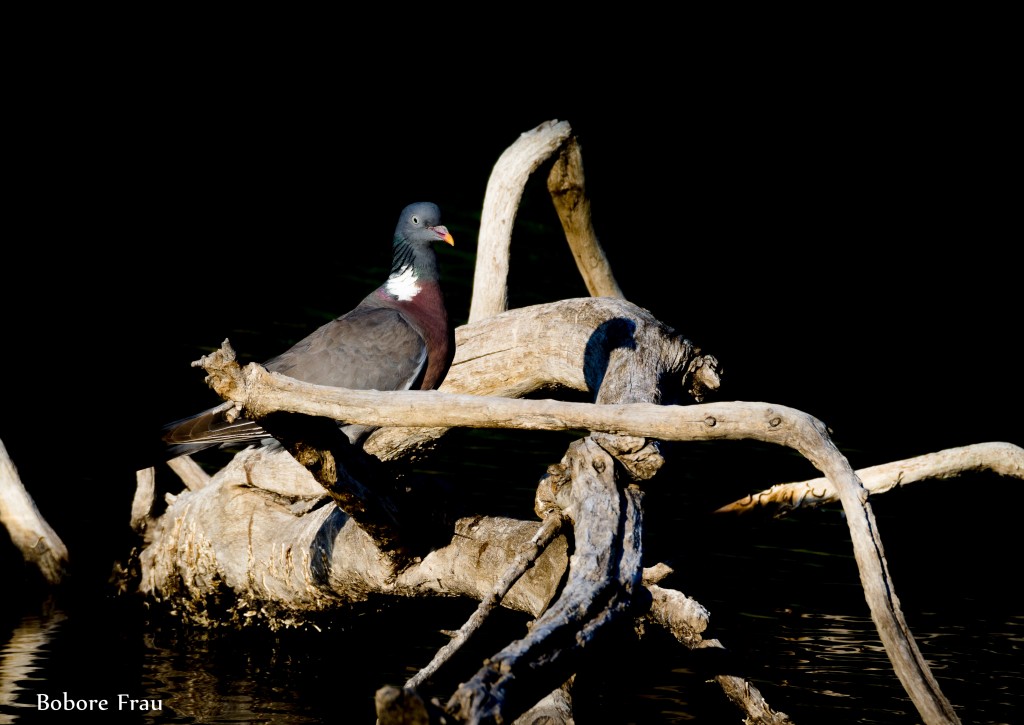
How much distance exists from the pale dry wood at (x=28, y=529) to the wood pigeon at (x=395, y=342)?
107 centimetres

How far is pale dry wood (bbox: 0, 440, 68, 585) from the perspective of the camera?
5336mm

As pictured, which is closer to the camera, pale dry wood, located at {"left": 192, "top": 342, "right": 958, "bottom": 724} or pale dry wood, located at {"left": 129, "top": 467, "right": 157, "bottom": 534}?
pale dry wood, located at {"left": 192, "top": 342, "right": 958, "bottom": 724}

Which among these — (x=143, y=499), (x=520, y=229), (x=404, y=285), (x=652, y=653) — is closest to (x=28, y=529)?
(x=143, y=499)

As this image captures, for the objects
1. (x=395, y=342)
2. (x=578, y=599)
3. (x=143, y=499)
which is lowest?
(x=578, y=599)

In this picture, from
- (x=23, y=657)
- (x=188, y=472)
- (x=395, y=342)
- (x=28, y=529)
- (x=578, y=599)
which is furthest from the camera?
(x=188, y=472)

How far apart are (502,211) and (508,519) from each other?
2.16 m

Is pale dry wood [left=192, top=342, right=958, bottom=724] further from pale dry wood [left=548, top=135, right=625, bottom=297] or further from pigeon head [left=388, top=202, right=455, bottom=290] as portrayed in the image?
pale dry wood [left=548, top=135, right=625, bottom=297]

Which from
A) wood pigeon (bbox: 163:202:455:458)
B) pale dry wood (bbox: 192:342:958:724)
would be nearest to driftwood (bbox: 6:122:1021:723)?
pale dry wood (bbox: 192:342:958:724)

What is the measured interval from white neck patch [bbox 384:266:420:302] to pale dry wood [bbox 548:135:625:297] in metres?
0.95

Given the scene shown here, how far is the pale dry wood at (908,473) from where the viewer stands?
4.27m

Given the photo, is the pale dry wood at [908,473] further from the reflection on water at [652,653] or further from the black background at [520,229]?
the black background at [520,229]

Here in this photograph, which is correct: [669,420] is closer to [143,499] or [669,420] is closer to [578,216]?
[143,499]

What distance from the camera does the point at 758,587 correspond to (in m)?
5.86

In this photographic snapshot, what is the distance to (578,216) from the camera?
20.1 feet
